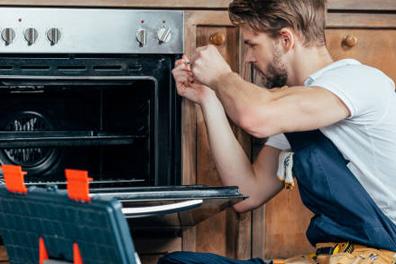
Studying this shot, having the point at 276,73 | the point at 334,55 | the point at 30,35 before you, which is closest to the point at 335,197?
the point at 276,73

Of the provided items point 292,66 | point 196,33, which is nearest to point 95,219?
point 292,66

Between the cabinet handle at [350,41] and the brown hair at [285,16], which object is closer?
the brown hair at [285,16]

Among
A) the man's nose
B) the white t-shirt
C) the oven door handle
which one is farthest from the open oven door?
the man's nose

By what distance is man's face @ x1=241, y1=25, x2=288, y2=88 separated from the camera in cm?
235

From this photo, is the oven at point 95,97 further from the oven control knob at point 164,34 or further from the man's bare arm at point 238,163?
the man's bare arm at point 238,163

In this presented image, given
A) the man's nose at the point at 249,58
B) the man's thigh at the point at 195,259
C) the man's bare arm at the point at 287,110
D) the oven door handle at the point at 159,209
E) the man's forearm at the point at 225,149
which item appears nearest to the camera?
the oven door handle at the point at 159,209

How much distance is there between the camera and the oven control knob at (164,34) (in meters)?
2.50

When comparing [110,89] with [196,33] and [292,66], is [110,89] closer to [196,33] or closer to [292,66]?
[196,33]

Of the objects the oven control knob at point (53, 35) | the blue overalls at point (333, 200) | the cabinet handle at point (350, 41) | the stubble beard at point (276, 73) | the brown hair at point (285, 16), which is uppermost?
the brown hair at point (285, 16)

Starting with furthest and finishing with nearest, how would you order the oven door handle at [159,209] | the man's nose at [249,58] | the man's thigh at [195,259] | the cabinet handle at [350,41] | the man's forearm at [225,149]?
the cabinet handle at [350,41], the man's forearm at [225,149], the man's nose at [249,58], the man's thigh at [195,259], the oven door handle at [159,209]

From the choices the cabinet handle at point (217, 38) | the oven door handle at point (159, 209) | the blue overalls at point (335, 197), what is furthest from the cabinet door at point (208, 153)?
the oven door handle at point (159, 209)

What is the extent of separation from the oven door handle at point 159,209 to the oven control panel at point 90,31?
0.65 metres

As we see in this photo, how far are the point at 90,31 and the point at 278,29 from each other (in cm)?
51

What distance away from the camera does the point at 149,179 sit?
2.56m
